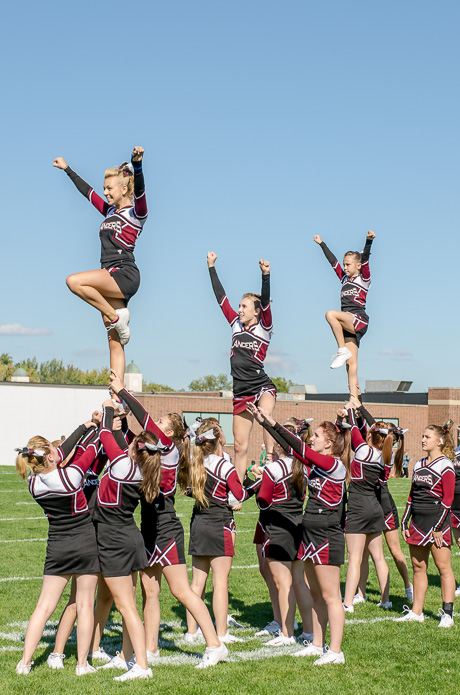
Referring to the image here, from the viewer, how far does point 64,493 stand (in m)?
6.23

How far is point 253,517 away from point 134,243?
13.5 meters

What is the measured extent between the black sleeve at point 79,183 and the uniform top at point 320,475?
266cm

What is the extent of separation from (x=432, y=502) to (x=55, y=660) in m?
4.17

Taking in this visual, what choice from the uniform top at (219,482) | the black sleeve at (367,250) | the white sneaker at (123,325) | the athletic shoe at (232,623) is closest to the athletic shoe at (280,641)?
the athletic shoe at (232,623)

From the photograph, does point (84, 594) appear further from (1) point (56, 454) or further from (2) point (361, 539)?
(2) point (361, 539)

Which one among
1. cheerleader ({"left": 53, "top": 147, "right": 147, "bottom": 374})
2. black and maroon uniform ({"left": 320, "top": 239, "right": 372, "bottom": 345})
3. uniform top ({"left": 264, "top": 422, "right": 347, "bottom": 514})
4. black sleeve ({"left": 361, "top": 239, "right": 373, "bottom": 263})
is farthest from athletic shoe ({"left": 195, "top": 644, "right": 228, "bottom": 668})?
black sleeve ({"left": 361, "top": 239, "right": 373, "bottom": 263})

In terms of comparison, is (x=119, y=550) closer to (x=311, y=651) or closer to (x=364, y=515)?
(x=311, y=651)

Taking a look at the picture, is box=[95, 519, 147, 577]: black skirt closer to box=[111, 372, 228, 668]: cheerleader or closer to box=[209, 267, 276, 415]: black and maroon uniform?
box=[111, 372, 228, 668]: cheerleader

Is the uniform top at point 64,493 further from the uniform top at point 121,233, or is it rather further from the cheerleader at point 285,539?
the cheerleader at point 285,539

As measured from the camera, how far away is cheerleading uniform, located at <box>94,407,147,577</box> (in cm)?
629

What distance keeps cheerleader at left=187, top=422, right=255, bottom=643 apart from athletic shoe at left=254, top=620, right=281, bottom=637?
500 millimetres

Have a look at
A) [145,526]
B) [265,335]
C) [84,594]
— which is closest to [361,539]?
[265,335]

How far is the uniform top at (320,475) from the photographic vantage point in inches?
262

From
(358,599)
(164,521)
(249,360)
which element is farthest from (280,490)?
(358,599)
